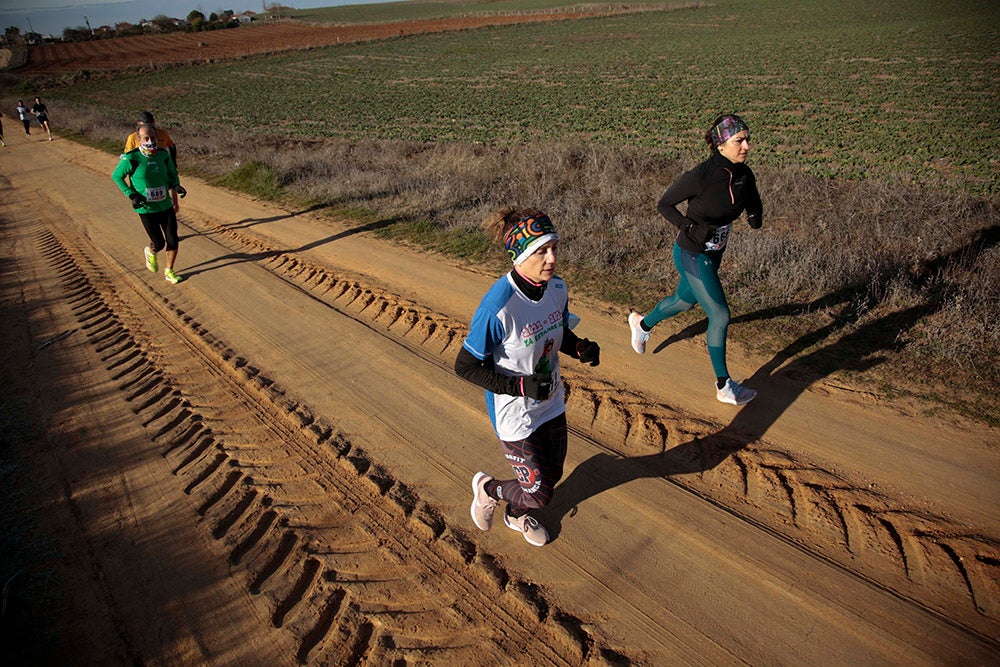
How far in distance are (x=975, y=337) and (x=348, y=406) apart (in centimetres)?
574

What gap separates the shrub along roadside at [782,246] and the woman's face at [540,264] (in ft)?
11.2

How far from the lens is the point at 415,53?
53031 mm

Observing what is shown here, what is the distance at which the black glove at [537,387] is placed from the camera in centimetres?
274

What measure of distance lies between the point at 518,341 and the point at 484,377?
10.6 inches

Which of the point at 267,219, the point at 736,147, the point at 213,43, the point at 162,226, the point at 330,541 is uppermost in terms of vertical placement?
the point at 213,43

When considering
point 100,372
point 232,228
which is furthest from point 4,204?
point 100,372

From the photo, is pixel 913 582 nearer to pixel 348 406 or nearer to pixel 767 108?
pixel 348 406

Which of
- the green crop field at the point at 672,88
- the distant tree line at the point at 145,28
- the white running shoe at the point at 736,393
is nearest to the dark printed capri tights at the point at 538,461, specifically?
the white running shoe at the point at 736,393

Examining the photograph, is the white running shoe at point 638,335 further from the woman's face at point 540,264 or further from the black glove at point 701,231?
the woman's face at point 540,264

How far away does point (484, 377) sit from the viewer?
280cm

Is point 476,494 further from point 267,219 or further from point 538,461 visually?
point 267,219

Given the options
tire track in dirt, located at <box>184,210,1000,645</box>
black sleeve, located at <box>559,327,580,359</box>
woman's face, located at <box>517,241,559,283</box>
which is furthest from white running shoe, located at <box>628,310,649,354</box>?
woman's face, located at <box>517,241,559,283</box>

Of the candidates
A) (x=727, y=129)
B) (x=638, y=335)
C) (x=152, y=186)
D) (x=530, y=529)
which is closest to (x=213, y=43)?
(x=152, y=186)

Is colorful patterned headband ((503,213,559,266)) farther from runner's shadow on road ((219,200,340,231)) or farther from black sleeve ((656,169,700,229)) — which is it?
runner's shadow on road ((219,200,340,231))
